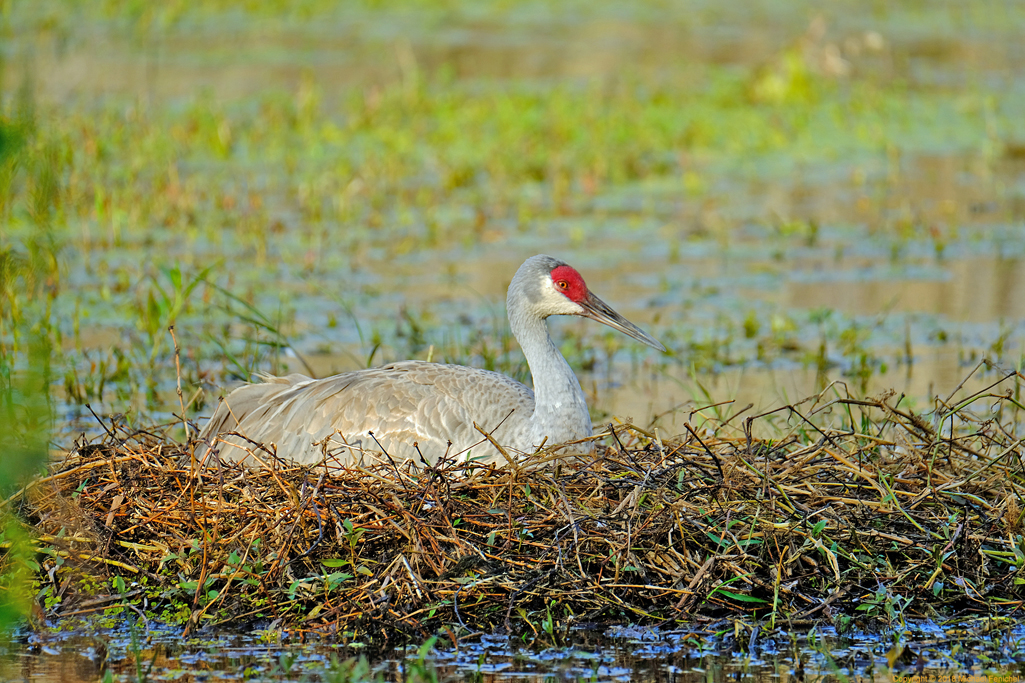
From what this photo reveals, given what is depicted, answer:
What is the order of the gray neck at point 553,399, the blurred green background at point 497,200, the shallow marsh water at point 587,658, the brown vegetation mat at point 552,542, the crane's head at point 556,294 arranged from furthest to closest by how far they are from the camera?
the blurred green background at point 497,200 < the crane's head at point 556,294 < the gray neck at point 553,399 < the brown vegetation mat at point 552,542 < the shallow marsh water at point 587,658

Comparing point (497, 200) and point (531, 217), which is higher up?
point (497, 200)

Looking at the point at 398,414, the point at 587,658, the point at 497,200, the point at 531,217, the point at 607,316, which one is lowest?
the point at 587,658

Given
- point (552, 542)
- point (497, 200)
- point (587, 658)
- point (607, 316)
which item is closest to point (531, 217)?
point (497, 200)

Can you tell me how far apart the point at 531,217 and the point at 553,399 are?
5.24 meters

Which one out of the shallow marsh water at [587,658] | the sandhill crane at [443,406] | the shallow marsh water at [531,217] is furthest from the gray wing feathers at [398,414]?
the shallow marsh water at [587,658]

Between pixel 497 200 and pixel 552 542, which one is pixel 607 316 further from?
pixel 497 200

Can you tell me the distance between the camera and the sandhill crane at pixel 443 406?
5.39 meters

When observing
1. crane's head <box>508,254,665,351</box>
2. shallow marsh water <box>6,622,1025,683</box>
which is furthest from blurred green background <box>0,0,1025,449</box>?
shallow marsh water <box>6,622,1025,683</box>

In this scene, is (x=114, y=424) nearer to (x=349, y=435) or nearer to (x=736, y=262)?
(x=349, y=435)

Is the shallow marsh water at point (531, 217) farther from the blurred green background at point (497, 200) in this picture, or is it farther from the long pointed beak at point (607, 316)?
the long pointed beak at point (607, 316)

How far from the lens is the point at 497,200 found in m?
11.2

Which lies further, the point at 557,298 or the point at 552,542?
the point at 557,298

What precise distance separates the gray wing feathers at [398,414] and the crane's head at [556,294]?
1.18 feet

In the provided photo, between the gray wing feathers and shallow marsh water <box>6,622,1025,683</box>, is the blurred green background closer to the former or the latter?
the gray wing feathers
